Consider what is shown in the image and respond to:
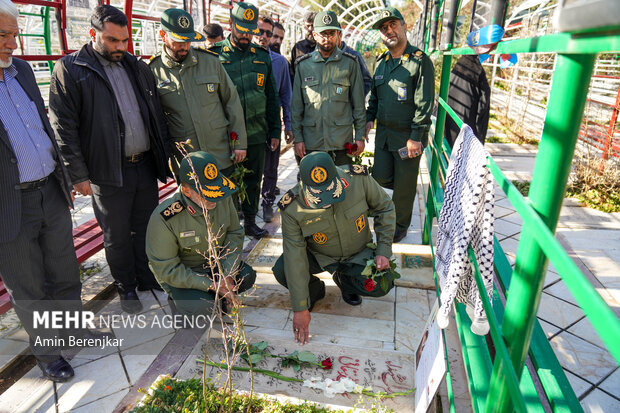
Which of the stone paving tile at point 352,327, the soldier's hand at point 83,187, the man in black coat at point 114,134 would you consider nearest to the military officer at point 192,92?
the man in black coat at point 114,134

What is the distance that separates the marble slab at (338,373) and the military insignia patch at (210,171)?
114 cm

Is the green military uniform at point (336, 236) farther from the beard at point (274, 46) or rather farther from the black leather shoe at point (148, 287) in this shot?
the beard at point (274, 46)

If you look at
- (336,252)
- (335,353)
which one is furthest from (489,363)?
(336,252)

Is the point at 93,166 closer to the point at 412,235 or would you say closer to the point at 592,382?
the point at 412,235

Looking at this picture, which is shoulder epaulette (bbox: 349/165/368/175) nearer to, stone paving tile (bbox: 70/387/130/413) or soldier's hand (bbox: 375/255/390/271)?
soldier's hand (bbox: 375/255/390/271)

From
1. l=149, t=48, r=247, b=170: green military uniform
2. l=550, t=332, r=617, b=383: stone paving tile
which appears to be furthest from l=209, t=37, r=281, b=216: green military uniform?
l=550, t=332, r=617, b=383: stone paving tile

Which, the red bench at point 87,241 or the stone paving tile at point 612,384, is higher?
the red bench at point 87,241

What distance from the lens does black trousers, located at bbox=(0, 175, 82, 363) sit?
2383 mm

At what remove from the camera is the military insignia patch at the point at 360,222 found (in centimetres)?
291

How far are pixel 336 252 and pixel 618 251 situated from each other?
2904mm

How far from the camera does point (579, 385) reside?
2.41 meters

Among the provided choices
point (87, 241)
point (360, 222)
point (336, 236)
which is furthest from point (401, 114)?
point (87, 241)

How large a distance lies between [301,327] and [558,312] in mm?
1948

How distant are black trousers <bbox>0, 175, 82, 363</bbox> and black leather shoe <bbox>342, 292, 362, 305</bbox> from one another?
191cm
